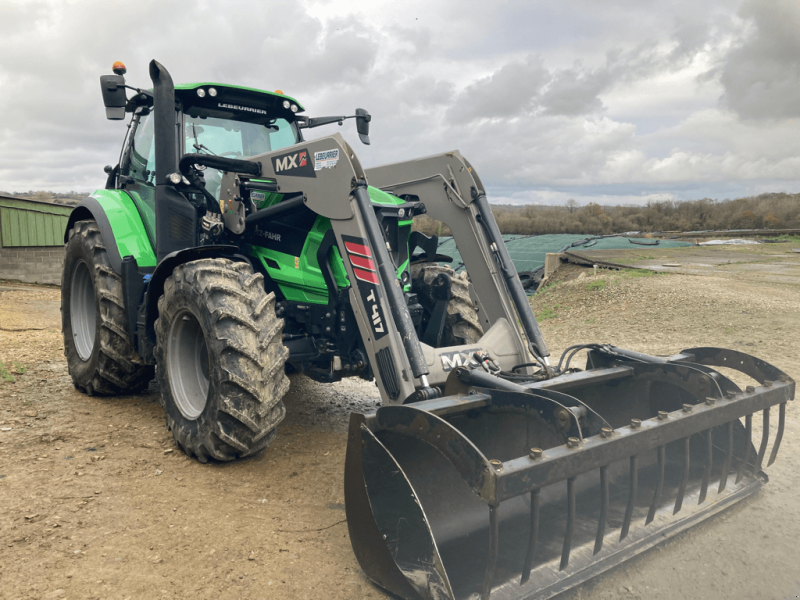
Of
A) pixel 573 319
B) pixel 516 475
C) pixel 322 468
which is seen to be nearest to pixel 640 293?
pixel 573 319

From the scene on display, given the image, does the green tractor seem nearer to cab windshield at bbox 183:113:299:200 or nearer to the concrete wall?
cab windshield at bbox 183:113:299:200

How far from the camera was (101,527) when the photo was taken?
9.87 feet

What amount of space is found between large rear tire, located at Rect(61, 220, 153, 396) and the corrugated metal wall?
42.3ft

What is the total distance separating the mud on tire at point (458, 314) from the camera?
440 cm

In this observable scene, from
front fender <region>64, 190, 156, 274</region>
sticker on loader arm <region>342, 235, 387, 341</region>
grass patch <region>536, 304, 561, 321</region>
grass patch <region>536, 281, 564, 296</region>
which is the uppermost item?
front fender <region>64, 190, 156, 274</region>

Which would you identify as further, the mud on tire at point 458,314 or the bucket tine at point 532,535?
the mud on tire at point 458,314

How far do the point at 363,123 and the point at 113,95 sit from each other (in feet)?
6.78

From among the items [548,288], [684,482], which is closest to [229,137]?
[684,482]

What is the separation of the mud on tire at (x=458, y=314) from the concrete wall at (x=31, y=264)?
15.0 m

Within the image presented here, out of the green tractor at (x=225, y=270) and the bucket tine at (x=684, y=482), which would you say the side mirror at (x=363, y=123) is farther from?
the bucket tine at (x=684, y=482)

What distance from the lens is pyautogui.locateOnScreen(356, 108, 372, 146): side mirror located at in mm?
5410

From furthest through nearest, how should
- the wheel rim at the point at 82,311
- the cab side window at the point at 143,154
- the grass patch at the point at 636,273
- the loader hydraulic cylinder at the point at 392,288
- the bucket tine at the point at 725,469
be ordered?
the grass patch at the point at 636,273
the wheel rim at the point at 82,311
the cab side window at the point at 143,154
the loader hydraulic cylinder at the point at 392,288
the bucket tine at the point at 725,469

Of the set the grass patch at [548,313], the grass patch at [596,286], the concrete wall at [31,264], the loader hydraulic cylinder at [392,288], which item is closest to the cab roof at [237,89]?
the loader hydraulic cylinder at [392,288]

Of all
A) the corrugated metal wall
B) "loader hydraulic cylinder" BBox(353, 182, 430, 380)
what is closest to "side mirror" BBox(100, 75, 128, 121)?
"loader hydraulic cylinder" BBox(353, 182, 430, 380)
